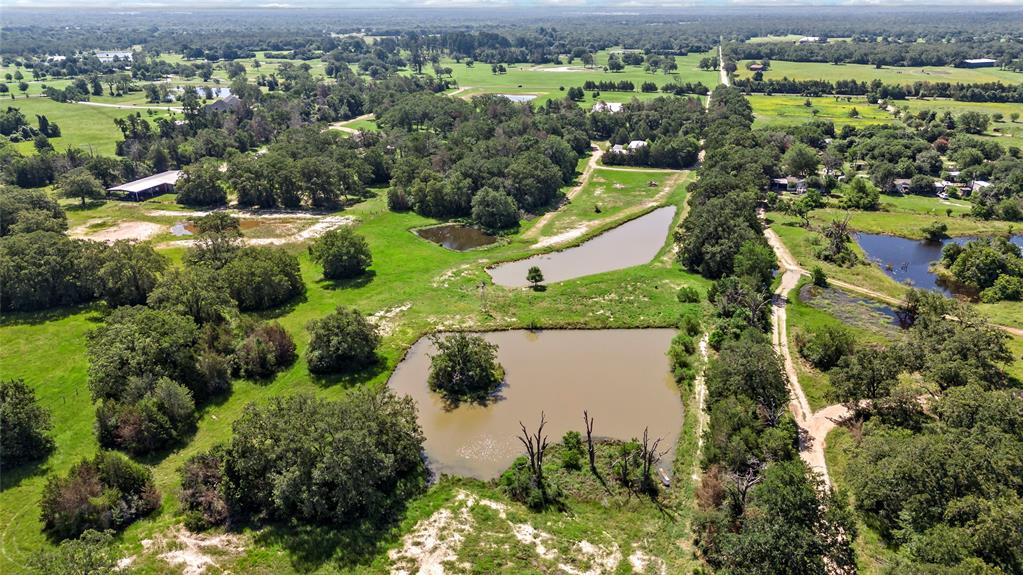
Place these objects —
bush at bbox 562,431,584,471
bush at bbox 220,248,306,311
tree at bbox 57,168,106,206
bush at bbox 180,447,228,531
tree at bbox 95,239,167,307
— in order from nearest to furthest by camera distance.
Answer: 1. bush at bbox 180,447,228,531
2. bush at bbox 562,431,584,471
3. tree at bbox 95,239,167,307
4. bush at bbox 220,248,306,311
5. tree at bbox 57,168,106,206

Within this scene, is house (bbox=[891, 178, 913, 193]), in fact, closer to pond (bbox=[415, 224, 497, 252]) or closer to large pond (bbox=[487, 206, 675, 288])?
large pond (bbox=[487, 206, 675, 288])

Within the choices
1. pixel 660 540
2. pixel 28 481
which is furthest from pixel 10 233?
pixel 660 540

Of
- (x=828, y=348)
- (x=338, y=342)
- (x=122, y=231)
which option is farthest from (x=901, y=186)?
(x=122, y=231)

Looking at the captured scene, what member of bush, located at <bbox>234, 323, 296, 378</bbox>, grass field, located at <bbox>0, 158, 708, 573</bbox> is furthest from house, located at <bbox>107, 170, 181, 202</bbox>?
bush, located at <bbox>234, 323, 296, 378</bbox>

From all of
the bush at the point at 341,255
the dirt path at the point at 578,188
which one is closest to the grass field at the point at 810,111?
the dirt path at the point at 578,188

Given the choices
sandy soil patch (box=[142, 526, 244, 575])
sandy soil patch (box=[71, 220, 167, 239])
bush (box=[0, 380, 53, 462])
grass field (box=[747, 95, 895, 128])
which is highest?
grass field (box=[747, 95, 895, 128])

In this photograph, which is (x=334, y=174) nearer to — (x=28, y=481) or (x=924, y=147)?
(x=28, y=481)
